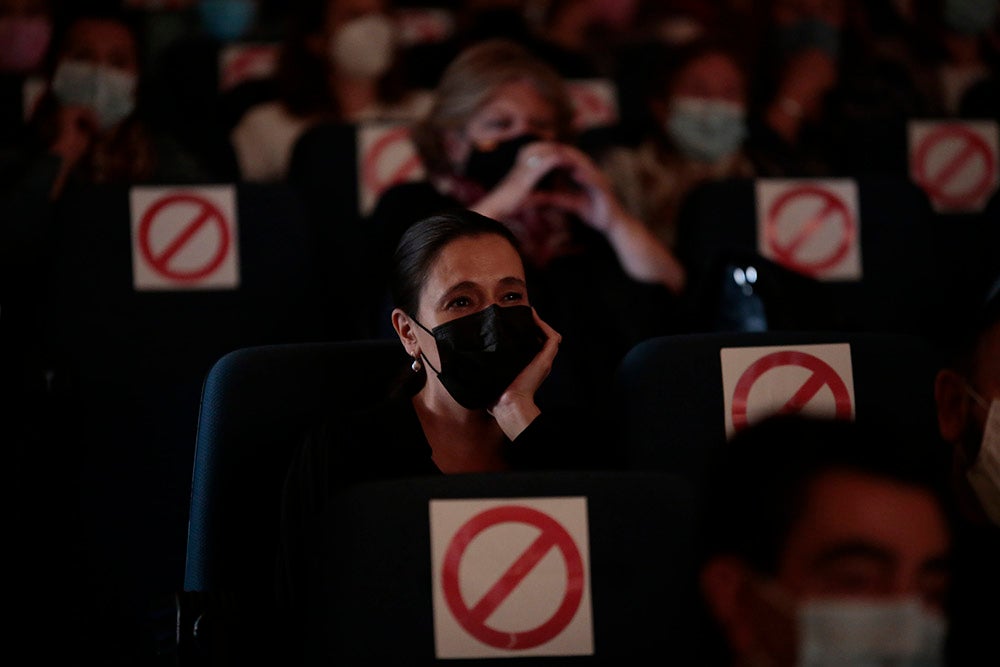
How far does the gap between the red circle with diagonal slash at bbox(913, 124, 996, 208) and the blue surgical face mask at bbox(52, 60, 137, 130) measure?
2.30 meters

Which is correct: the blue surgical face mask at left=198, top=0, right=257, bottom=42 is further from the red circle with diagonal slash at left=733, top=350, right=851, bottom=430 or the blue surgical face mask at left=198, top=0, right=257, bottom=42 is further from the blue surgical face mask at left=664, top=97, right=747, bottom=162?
the red circle with diagonal slash at left=733, top=350, right=851, bottom=430

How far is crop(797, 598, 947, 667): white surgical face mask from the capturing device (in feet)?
4.10

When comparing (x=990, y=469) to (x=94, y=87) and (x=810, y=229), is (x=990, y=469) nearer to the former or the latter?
(x=810, y=229)

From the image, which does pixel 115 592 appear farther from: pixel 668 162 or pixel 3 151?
pixel 668 162

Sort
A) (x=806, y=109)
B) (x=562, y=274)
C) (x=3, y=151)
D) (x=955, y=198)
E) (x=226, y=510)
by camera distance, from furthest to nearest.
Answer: (x=806, y=109) < (x=955, y=198) < (x=3, y=151) < (x=562, y=274) < (x=226, y=510)

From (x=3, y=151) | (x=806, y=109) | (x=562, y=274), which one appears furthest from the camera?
(x=806, y=109)

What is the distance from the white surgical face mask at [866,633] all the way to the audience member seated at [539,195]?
1621mm

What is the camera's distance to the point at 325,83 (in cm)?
412

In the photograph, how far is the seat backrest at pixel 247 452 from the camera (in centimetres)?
204

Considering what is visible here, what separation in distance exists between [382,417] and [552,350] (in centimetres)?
30

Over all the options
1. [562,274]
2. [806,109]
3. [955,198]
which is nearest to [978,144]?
[955,198]

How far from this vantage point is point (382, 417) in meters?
2.07

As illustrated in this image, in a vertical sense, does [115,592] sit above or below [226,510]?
below

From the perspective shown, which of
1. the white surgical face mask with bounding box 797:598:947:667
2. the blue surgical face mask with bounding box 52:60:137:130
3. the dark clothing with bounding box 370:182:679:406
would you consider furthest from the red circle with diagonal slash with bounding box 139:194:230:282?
the white surgical face mask with bounding box 797:598:947:667
